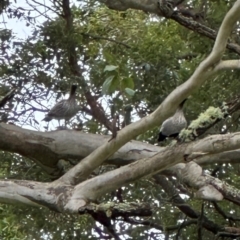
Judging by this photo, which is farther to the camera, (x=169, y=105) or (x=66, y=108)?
(x=66, y=108)

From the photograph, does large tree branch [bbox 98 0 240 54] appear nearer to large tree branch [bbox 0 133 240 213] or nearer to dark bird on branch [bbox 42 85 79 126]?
dark bird on branch [bbox 42 85 79 126]

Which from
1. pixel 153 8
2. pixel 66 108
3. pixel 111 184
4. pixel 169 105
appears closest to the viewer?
pixel 169 105

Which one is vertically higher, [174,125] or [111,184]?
[174,125]

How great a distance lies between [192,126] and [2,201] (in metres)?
0.98

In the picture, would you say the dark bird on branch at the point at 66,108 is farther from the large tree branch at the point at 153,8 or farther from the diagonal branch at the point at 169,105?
the diagonal branch at the point at 169,105

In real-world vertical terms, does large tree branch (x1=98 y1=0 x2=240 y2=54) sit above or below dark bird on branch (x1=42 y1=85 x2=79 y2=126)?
above

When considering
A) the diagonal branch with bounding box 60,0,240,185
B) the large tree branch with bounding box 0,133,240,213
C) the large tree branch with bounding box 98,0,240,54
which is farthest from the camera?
the large tree branch with bounding box 98,0,240,54

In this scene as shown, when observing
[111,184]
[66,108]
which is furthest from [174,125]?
[66,108]

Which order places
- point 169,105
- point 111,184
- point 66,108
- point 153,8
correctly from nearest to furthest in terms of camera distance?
point 169,105 → point 111,184 → point 153,8 → point 66,108

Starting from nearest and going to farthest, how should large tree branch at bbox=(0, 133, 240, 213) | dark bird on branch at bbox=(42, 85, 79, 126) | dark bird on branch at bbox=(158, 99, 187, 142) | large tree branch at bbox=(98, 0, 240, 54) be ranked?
large tree branch at bbox=(0, 133, 240, 213), dark bird on branch at bbox=(158, 99, 187, 142), large tree branch at bbox=(98, 0, 240, 54), dark bird on branch at bbox=(42, 85, 79, 126)

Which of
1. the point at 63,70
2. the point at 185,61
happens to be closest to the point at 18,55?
the point at 63,70

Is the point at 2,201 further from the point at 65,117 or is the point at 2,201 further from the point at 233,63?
the point at 65,117

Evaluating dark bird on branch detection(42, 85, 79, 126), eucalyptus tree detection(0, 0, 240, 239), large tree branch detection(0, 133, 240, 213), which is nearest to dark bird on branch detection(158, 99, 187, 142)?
eucalyptus tree detection(0, 0, 240, 239)

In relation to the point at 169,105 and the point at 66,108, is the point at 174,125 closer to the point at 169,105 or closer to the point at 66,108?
the point at 169,105
